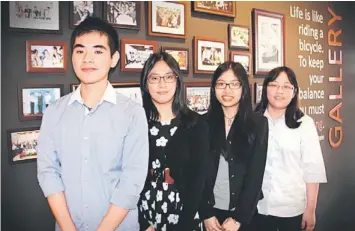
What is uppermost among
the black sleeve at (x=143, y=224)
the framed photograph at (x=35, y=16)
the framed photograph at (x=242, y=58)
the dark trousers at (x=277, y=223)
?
the framed photograph at (x=35, y=16)

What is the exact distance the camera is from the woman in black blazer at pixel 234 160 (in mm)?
1854

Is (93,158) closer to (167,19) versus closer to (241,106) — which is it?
(241,106)

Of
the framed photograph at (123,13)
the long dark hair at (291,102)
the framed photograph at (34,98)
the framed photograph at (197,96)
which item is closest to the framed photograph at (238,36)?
Result: the framed photograph at (197,96)

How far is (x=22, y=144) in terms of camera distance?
184 cm

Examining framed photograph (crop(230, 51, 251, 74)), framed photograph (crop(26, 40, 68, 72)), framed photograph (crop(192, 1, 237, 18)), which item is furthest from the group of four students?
framed photograph (crop(192, 1, 237, 18))

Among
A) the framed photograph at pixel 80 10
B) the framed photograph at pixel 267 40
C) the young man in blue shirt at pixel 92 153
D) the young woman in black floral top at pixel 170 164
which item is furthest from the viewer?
the framed photograph at pixel 267 40

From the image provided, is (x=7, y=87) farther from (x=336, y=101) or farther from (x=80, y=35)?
(x=336, y=101)

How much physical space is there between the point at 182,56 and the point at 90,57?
1161 mm

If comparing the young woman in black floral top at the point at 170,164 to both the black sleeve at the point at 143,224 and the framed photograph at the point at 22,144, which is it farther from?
the framed photograph at the point at 22,144

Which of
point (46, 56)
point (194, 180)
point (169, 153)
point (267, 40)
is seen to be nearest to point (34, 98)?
point (46, 56)

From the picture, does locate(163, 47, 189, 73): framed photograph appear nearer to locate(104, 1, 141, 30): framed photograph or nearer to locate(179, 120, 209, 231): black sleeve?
locate(104, 1, 141, 30): framed photograph

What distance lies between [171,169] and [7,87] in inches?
35.5

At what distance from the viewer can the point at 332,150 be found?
3818 millimetres

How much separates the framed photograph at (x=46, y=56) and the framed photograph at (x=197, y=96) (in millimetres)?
905
